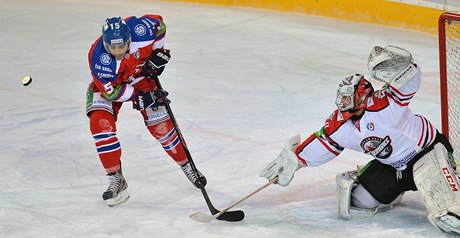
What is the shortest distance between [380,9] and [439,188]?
3.74 m

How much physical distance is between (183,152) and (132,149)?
0.64 metres

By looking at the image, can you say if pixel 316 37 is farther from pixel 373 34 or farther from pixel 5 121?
pixel 5 121

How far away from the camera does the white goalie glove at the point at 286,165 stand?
3.90m

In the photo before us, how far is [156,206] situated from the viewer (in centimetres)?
420

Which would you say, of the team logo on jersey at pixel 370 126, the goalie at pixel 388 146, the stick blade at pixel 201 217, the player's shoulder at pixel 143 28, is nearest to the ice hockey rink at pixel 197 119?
the stick blade at pixel 201 217

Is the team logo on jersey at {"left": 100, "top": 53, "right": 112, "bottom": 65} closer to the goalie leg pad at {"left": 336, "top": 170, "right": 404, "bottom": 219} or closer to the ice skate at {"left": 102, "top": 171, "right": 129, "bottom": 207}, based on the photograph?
the ice skate at {"left": 102, "top": 171, "right": 129, "bottom": 207}

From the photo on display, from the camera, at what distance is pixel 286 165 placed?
3.93 metres

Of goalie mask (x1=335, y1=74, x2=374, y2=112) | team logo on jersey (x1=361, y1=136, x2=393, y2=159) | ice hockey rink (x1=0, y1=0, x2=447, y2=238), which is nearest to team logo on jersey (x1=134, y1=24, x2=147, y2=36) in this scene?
ice hockey rink (x1=0, y1=0, x2=447, y2=238)

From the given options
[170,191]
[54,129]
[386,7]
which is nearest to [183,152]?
[170,191]

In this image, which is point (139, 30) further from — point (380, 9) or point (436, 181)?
point (380, 9)

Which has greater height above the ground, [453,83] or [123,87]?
[123,87]

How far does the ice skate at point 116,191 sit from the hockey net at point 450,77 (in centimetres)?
144

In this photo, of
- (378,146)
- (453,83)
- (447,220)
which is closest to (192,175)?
(378,146)

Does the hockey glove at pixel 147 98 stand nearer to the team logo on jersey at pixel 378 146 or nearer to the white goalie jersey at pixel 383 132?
the white goalie jersey at pixel 383 132
